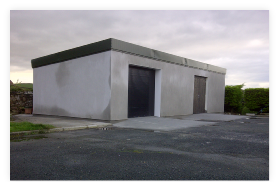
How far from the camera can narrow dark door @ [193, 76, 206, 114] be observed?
15039 millimetres

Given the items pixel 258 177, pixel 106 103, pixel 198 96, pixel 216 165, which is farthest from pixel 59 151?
pixel 198 96

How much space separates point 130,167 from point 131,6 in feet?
8.27

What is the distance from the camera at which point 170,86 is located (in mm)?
12711

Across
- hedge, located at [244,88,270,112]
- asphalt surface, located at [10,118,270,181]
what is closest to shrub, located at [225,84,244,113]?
hedge, located at [244,88,270,112]

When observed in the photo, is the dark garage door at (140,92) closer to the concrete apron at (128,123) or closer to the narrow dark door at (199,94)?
the concrete apron at (128,123)

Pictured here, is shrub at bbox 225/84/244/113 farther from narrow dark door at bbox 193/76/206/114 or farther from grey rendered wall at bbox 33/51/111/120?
grey rendered wall at bbox 33/51/111/120

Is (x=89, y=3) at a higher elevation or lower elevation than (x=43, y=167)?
higher

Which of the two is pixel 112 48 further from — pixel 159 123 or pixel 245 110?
pixel 245 110

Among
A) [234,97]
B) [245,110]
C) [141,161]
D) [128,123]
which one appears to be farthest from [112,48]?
[245,110]

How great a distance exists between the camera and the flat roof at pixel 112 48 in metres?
9.61

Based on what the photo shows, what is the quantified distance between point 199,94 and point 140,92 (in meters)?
6.05

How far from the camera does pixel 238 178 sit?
2881 mm

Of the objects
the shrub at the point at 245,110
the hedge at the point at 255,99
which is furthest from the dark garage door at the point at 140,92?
the shrub at the point at 245,110

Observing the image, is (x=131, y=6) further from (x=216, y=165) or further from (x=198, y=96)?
(x=198, y=96)
